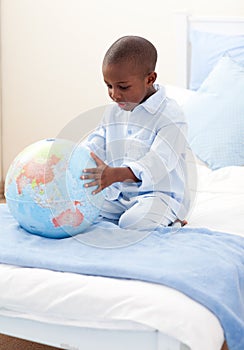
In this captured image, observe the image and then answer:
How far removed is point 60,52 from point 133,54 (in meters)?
1.73

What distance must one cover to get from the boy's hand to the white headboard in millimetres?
1384

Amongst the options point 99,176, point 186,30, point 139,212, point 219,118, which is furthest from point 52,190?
point 186,30

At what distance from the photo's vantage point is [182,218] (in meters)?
2.14

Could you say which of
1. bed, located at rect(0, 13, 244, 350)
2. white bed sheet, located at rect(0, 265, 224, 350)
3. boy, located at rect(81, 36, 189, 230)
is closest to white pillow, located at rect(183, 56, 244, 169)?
boy, located at rect(81, 36, 189, 230)

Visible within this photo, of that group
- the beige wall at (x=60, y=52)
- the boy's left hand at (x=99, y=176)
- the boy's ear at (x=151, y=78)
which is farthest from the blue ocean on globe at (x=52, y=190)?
the beige wall at (x=60, y=52)

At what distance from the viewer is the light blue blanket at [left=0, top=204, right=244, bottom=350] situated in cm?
154

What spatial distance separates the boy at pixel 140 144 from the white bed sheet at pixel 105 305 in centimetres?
44

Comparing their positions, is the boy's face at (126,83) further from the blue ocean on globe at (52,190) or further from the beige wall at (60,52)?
the beige wall at (60,52)

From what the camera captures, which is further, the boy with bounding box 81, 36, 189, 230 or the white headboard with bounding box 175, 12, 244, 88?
the white headboard with bounding box 175, 12, 244, 88

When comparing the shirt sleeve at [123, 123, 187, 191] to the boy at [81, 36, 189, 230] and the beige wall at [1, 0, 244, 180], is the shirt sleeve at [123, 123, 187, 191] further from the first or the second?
the beige wall at [1, 0, 244, 180]

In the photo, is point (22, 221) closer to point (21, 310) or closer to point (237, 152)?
point (21, 310)

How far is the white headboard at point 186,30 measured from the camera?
320 centimetres

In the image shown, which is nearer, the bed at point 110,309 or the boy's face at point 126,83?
the bed at point 110,309

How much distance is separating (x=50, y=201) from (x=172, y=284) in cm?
45
